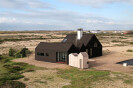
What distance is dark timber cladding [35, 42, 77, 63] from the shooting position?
27078mm

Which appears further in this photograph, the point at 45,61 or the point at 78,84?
Result: the point at 45,61

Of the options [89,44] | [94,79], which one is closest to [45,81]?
[94,79]

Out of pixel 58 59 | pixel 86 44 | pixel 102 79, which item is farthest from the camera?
pixel 86 44

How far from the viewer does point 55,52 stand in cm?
2784

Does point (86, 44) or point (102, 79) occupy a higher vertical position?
point (86, 44)

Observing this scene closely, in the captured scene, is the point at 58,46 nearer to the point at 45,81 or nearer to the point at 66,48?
the point at 66,48

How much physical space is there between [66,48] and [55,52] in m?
2.34

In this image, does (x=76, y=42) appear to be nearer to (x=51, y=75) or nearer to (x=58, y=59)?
(x=58, y=59)

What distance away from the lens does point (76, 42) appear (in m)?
33.5

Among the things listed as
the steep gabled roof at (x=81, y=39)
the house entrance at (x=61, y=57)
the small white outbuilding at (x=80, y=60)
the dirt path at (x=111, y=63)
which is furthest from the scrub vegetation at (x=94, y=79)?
the steep gabled roof at (x=81, y=39)

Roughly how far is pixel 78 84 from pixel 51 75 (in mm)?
4793

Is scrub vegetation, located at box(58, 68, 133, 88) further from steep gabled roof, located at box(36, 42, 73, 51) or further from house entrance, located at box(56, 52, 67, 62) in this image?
steep gabled roof, located at box(36, 42, 73, 51)

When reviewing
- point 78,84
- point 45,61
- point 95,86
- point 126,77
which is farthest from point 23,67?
point 126,77

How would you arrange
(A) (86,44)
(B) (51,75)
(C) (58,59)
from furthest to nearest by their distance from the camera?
(A) (86,44) → (C) (58,59) → (B) (51,75)
